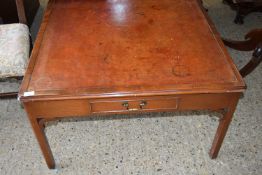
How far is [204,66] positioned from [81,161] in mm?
902

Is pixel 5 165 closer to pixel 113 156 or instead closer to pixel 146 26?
pixel 113 156

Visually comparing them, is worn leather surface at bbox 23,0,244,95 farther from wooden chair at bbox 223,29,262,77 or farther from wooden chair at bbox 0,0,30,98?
wooden chair at bbox 223,29,262,77

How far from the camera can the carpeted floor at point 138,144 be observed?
5.11 feet

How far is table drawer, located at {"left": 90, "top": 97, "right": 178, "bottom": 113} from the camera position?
1.23 m

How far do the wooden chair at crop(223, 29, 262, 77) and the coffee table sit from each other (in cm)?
42

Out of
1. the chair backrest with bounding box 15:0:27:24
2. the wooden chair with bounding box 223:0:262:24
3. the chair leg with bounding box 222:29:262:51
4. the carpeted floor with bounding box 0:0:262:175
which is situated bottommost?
the carpeted floor with bounding box 0:0:262:175

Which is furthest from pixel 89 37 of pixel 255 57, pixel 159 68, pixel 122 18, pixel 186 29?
pixel 255 57

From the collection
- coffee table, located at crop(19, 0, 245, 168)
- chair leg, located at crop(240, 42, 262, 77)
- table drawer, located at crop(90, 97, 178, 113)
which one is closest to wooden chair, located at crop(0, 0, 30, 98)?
coffee table, located at crop(19, 0, 245, 168)

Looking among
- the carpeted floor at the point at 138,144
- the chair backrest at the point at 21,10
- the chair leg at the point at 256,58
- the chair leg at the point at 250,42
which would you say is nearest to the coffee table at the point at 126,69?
the carpeted floor at the point at 138,144

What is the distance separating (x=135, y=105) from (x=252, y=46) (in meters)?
1.22

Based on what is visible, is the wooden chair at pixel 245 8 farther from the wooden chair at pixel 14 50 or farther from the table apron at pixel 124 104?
the wooden chair at pixel 14 50

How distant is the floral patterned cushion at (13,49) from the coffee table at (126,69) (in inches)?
7.9

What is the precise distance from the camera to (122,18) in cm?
161

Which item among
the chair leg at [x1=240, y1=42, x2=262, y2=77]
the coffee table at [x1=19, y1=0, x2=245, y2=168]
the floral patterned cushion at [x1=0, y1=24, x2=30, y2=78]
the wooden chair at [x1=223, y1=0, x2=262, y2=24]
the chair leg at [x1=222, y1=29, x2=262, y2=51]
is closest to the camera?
the coffee table at [x1=19, y1=0, x2=245, y2=168]
